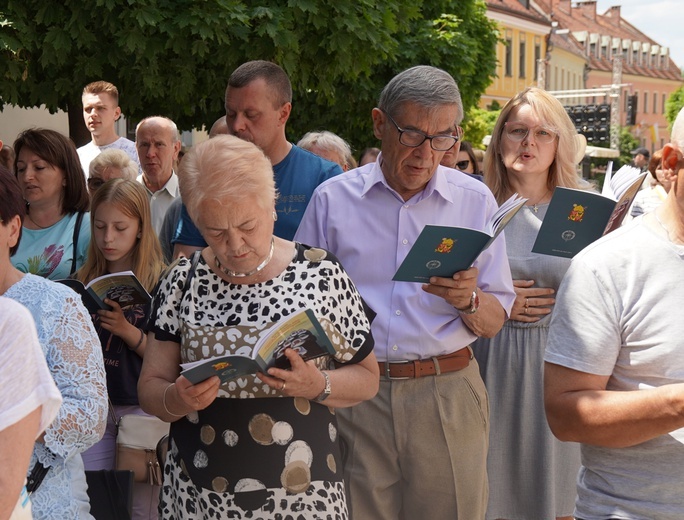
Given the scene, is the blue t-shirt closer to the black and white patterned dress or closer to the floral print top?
the floral print top

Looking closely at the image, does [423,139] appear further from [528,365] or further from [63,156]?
[63,156]

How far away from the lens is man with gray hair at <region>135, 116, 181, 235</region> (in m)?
7.58

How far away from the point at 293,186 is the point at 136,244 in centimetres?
96

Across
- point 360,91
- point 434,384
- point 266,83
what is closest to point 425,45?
point 360,91

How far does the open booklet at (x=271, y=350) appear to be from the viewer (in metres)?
2.84

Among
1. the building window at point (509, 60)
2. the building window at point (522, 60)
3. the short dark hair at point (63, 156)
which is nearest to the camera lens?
the short dark hair at point (63, 156)

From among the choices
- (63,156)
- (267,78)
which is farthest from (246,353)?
(63,156)

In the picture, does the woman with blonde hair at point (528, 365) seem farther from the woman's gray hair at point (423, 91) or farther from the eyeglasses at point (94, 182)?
the eyeglasses at point (94, 182)

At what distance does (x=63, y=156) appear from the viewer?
17.6 feet

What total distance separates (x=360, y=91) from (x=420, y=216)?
14.9 m

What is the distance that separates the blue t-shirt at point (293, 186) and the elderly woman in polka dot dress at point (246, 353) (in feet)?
4.64

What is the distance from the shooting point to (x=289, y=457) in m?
3.18

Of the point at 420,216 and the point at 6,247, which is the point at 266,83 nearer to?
the point at 420,216

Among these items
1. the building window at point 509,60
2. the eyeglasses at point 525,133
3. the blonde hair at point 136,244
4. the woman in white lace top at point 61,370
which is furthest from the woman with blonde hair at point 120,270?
the building window at point 509,60
